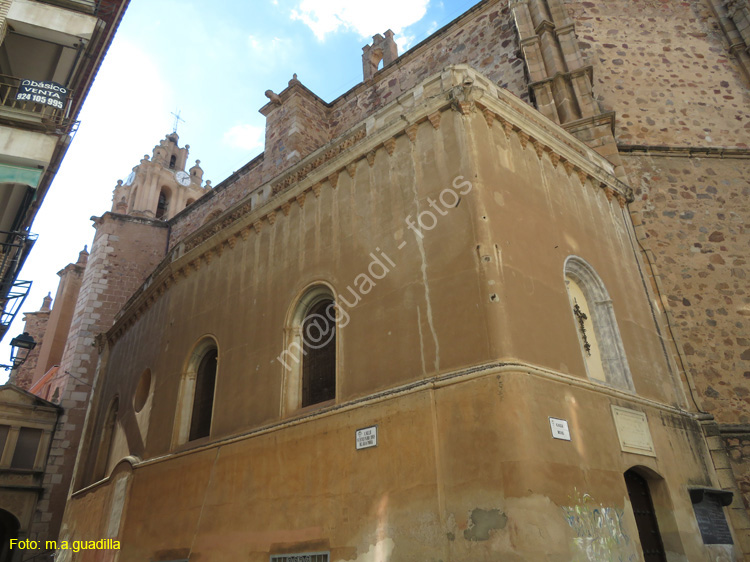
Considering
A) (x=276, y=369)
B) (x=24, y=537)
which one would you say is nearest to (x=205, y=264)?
(x=276, y=369)

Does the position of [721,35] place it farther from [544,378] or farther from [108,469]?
[108,469]

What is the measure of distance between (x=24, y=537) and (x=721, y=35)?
77.7 feet

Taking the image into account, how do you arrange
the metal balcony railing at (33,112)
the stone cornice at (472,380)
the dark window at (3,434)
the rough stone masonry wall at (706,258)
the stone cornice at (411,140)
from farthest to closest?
the dark window at (3,434) < the rough stone masonry wall at (706,258) < the metal balcony railing at (33,112) < the stone cornice at (411,140) < the stone cornice at (472,380)

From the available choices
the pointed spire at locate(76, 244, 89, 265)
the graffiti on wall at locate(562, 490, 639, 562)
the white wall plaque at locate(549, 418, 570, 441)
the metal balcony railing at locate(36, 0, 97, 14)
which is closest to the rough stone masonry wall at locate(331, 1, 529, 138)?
the metal balcony railing at locate(36, 0, 97, 14)

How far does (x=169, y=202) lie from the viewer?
34125 millimetres

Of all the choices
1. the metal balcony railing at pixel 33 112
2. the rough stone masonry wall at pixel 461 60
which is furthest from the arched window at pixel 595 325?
the metal balcony railing at pixel 33 112

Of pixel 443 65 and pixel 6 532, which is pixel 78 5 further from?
pixel 6 532

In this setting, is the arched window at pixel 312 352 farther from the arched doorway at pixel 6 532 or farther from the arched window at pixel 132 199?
the arched window at pixel 132 199

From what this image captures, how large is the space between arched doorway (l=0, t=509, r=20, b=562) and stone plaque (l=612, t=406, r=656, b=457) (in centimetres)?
1798

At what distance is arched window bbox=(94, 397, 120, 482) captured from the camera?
13.8 m

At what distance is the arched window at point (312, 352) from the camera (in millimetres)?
8336

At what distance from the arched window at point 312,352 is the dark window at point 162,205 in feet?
90.0

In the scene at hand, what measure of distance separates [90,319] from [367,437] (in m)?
17.3

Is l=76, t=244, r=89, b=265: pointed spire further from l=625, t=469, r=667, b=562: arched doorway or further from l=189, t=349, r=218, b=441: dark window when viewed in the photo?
l=625, t=469, r=667, b=562: arched doorway
